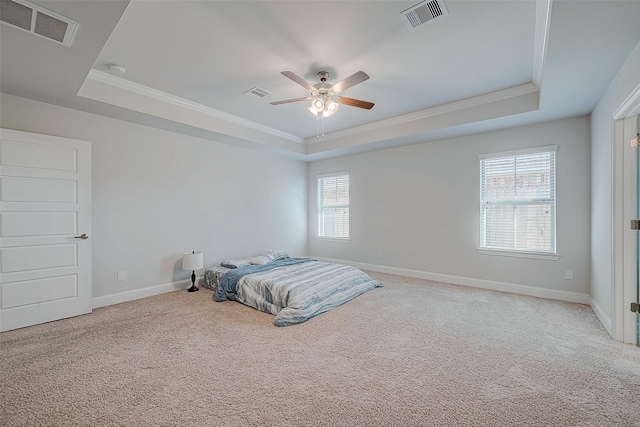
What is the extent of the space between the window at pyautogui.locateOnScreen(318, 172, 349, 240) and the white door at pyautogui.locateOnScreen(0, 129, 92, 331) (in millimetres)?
4338

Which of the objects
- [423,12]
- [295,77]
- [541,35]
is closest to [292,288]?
[295,77]

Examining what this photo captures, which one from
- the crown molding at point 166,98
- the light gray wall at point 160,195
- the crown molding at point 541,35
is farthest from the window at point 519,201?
the light gray wall at point 160,195

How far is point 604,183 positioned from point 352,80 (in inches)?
115

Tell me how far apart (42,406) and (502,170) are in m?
5.53

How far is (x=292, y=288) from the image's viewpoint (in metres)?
3.37

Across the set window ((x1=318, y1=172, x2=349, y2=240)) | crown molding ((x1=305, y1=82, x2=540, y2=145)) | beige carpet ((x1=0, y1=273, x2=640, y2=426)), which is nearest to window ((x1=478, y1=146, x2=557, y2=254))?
crown molding ((x1=305, y1=82, x2=540, y2=145))

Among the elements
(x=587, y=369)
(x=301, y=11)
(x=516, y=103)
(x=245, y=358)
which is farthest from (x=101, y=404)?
(x=516, y=103)

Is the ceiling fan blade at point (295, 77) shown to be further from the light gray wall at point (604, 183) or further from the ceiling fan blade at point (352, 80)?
the light gray wall at point (604, 183)

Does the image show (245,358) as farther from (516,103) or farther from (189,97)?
(516,103)

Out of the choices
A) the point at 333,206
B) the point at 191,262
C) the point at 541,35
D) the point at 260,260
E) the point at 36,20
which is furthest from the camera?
the point at 333,206

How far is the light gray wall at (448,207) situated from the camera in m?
3.68

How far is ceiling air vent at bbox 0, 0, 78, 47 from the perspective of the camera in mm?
1821

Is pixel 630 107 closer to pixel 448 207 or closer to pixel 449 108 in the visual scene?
pixel 449 108

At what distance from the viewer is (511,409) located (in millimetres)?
1671
